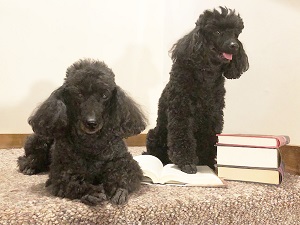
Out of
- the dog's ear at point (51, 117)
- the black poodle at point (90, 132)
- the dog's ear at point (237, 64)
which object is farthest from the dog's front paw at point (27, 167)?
the dog's ear at point (237, 64)

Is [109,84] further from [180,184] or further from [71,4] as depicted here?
[71,4]

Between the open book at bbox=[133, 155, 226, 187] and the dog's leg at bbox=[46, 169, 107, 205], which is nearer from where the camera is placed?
the dog's leg at bbox=[46, 169, 107, 205]

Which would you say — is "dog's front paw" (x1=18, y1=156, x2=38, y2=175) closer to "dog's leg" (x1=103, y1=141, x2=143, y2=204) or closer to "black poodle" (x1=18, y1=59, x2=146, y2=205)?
"black poodle" (x1=18, y1=59, x2=146, y2=205)

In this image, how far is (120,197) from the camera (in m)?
0.99

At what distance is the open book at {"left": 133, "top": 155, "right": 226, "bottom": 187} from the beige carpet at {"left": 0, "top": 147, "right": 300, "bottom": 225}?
0.11 feet

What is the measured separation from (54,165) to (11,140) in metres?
0.94

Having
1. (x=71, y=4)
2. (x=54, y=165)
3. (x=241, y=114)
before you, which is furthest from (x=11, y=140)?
(x=241, y=114)

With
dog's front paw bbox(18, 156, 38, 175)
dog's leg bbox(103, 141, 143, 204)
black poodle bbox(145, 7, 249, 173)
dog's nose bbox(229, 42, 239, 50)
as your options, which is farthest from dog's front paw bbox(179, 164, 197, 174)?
dog's front paw bbox(18, 156, 38, 175)

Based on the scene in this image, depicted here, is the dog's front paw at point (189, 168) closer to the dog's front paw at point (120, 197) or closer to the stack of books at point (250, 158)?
the stack of books at point (250, 158)

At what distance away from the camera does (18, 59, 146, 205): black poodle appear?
39.6 inches

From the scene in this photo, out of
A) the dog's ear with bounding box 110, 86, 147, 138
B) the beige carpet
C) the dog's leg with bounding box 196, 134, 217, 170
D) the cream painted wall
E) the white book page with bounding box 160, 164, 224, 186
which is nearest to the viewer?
the beige carpet

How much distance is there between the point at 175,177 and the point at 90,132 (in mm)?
373

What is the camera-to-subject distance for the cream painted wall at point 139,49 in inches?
62.1

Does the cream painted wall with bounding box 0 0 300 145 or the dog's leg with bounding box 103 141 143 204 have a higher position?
the cream painted wall with bounding box 0 0 300 145
